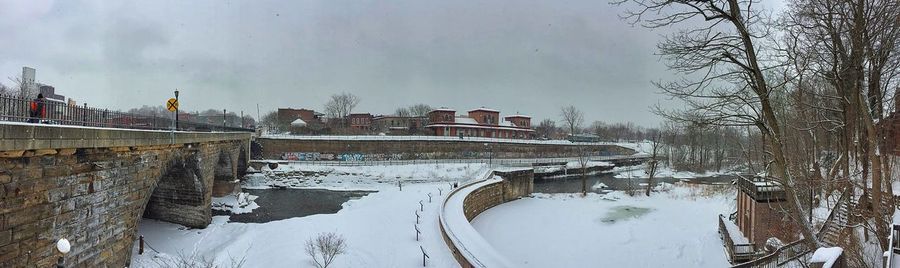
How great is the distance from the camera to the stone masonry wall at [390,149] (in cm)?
4931

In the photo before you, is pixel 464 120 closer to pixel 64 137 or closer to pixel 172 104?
pixel 172 104

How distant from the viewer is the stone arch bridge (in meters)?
6.98

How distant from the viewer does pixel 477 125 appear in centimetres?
6912

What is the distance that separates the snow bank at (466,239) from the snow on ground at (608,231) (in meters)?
0.98

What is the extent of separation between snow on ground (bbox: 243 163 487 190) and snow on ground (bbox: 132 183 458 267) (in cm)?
1460

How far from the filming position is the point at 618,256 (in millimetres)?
17203

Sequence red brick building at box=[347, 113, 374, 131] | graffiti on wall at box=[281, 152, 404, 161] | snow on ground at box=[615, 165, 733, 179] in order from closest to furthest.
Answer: graffiti on wall at box=[281, 152, 404, 161] < snow on ground at box=[615, 165, 733, 179] < red brick building at box=[347, 113, 374, 131]

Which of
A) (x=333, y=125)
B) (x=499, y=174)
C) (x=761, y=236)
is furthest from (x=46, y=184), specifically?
(x=333, y=125)

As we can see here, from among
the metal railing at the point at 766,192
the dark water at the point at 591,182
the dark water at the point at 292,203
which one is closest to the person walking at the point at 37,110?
the dark water at the point at 292,203

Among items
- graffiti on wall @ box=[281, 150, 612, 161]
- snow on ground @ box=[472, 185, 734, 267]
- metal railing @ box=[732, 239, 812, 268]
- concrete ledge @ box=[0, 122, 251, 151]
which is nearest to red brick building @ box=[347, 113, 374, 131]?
graffiti on wall @ box=[281, 150, 612, 161]

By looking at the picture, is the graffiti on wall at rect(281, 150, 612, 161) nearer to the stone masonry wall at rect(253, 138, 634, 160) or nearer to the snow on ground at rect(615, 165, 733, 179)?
the stone masonry wall at rect(253, 138, 634, 160)

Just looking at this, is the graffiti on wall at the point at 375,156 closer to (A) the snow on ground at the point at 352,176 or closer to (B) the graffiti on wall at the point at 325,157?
(B) the graffiti on wall at the point at 325,157

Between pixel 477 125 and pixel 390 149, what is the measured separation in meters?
20.2

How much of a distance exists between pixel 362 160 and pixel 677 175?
121 feet
